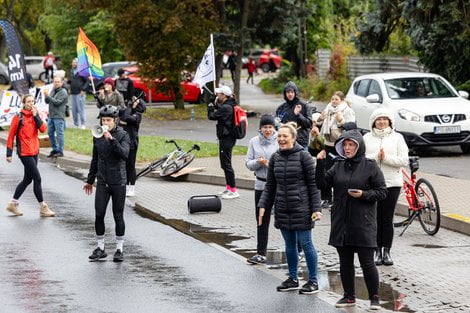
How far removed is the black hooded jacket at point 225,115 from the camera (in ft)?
55.8

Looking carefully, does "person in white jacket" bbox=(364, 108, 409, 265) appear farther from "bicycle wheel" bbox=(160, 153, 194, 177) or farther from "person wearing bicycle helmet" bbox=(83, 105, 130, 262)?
"bicycle wheel" bbox=(160, 153, 194, 177)

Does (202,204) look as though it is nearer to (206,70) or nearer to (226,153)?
(226,153)

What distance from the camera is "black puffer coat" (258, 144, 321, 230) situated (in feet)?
34.9

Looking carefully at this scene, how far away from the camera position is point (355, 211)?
9.88 m

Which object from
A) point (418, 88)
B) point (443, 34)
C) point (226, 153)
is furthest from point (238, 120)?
point (443, 34)

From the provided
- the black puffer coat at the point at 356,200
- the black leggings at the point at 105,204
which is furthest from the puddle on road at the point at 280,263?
the black leggings at the point at 105,204

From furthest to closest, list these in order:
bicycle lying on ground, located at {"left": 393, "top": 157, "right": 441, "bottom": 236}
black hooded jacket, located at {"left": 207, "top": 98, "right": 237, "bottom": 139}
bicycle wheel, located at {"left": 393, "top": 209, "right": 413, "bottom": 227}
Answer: black hooded jacket, located at {"left": 207, "top": 98, "right": 237, "bottom": 139}, bicycle wheel, located at {"left": 393, "top": 209, "right": 413, "bottom": 227}, bicycle lying on ground, located at {"left": 393, "top": 157, "right": 441, "bottom": 236}

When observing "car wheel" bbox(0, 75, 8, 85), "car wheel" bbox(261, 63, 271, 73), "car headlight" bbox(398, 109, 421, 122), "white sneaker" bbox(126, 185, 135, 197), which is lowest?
"car wheel" bbox(261, 63, 271, 73)

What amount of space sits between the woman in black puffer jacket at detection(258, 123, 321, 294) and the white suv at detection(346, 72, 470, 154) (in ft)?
38.2

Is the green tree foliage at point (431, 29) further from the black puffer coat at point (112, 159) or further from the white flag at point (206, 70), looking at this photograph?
the black puffer coat at point (112, 159)

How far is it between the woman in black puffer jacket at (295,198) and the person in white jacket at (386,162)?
138 centimetres

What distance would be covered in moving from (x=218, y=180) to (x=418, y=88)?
6155mm

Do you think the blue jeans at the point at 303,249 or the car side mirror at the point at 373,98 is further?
the car side mirror at the point at 373,98

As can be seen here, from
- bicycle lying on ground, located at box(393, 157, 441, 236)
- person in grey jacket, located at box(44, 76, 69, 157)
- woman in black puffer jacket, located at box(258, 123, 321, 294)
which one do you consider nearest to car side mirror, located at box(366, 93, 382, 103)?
person in grey jacket, located at box(44, 76, 69, 157)
